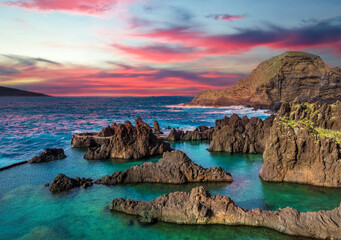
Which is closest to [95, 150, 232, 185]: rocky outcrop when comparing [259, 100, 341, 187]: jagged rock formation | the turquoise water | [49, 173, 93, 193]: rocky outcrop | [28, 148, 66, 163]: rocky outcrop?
the turquoise water

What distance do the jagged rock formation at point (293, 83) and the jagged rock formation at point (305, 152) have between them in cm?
9134

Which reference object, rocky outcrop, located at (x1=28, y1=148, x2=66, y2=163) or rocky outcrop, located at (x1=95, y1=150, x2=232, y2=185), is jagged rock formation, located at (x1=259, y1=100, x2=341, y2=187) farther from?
rocky outcrop, located at (x1=28, y1=148, x2=66, y2=163)

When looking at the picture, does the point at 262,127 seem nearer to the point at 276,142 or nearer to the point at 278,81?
the point at 276,142

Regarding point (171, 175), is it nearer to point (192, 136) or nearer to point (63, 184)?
point (63, 184)

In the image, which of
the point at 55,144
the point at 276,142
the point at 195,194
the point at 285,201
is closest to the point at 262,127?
the point at 276,142

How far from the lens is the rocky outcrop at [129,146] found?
102 feet

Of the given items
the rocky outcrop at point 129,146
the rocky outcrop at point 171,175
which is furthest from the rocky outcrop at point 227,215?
the rocky outcrop at point 129,146

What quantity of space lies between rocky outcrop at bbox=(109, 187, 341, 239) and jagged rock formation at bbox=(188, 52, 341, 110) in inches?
4004

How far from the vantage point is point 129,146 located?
104 feet

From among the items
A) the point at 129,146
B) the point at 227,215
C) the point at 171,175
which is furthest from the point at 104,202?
the point at 129,146

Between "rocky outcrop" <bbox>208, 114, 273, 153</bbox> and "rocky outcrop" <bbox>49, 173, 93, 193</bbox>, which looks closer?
"rocky outcrop" <bbox>49, 173, 93, 193</bbox>

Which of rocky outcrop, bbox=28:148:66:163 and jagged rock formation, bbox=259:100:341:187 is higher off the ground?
jagged rock formation, bbox=259:100:341:187

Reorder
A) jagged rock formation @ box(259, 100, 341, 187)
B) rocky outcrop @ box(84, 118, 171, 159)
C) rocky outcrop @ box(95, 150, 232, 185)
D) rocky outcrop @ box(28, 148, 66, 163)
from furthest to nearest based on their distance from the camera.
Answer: rocky outcrop @ box(84, 118, 171, 159), rocky outcrop @ box(28, 148, 66, 163), rocky outcrop @ box(95, 150, 232, 185), jagged rock formation @ box(259, 100, 341, 187)

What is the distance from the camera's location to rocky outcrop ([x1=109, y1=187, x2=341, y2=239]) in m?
13.0
